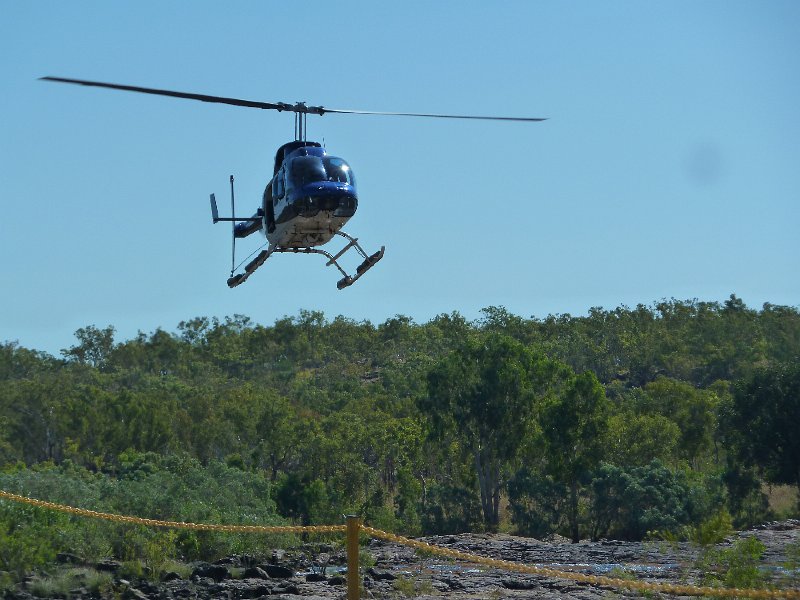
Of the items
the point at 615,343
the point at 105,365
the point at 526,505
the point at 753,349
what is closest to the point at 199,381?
the point at 105,365

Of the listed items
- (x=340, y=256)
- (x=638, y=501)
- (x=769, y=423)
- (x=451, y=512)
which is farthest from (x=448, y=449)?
(x=340, y=256)

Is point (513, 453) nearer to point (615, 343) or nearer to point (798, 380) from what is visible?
point (798, 380)

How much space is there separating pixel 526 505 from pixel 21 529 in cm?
2625

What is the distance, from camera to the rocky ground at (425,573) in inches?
1358

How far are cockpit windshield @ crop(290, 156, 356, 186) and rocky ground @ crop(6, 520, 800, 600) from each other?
35.7ft

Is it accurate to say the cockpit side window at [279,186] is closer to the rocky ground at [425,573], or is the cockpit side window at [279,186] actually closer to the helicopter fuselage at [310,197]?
the helicopter fuselage at [310,197]

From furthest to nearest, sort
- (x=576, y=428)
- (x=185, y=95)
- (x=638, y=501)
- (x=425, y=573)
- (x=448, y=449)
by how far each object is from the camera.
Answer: (x=448, y=449), (x=576, y=428), (x=638, y=501), (x=425, y=573), (x=185, y=95)

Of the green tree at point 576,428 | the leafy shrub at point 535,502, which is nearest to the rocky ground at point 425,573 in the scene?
the leafy shrub at point 535,502

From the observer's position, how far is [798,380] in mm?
52156

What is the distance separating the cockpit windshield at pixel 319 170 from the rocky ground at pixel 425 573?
10.9 metres

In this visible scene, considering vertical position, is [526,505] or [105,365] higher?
[105,365]

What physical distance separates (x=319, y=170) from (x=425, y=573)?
80.2 feet

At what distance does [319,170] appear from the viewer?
A: 67.9 ft

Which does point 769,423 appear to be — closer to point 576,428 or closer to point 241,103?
point 576,428
